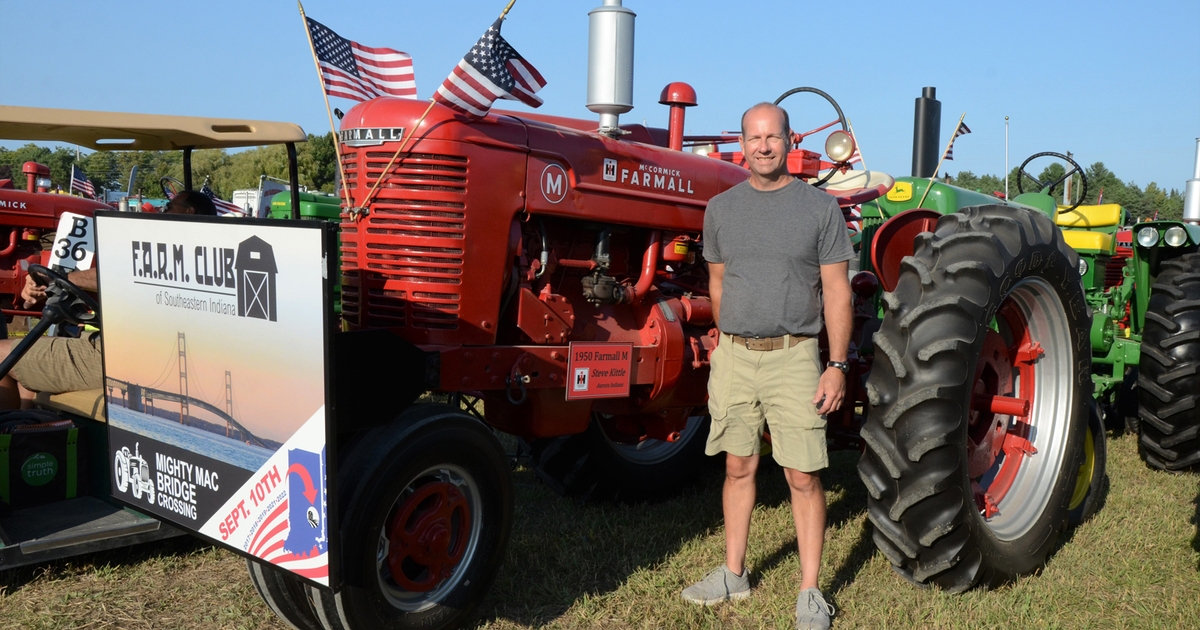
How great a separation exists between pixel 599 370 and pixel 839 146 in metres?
1.74

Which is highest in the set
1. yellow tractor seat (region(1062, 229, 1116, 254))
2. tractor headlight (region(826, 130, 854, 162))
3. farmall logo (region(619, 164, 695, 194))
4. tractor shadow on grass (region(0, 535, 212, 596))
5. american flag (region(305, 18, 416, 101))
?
american flag (region(305, 18, 416, 101))

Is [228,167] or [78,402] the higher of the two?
[228,167]

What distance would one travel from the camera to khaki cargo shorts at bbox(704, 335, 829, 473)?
10.8ft

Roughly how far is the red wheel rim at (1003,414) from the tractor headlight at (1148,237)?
273 centimetres

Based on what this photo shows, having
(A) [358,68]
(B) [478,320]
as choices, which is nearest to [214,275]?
(B) [478,320]

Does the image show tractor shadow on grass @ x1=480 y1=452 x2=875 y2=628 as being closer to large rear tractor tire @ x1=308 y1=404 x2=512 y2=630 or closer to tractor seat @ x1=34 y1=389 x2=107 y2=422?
large rear tractor tire @ x1=308 y1=404 x2=512 y2=630

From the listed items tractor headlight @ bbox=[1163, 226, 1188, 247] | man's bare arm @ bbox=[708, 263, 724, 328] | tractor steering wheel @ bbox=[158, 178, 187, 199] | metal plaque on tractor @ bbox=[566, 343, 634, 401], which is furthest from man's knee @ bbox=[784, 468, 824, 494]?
tractor headlight @ bbox=[1163, 226, 1188, 247]

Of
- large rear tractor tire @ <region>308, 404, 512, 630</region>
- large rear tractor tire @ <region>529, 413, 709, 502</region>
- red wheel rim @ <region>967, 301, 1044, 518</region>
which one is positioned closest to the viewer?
large rear tractor tire @ <region>308, 404, 512, 630</region>

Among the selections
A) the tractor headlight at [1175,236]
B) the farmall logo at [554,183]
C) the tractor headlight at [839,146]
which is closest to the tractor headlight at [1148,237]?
the tractor headlight at [1175,236]

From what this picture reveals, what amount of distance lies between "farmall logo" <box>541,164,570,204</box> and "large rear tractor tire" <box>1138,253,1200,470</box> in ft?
12.4

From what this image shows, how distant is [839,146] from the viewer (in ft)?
15.0

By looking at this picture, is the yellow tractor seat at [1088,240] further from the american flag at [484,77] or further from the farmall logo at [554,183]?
the american flag at [484,77]

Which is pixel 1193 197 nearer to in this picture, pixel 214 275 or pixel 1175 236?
pixel 1175 236

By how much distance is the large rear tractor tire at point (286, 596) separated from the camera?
301 cm
